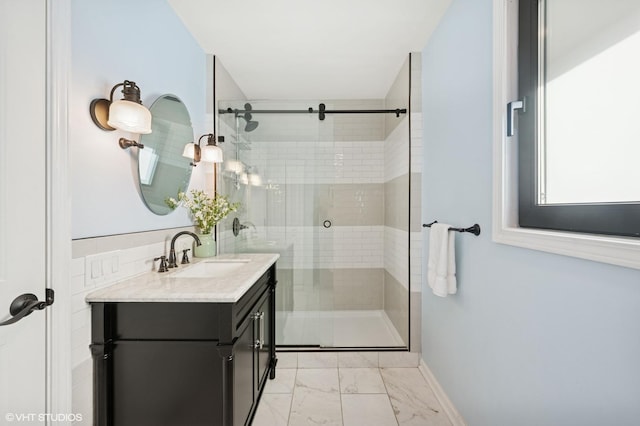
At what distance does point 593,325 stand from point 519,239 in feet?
1.18

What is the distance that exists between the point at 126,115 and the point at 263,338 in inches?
57.7

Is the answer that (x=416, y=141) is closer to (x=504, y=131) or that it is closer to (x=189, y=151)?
(x=504, y=131)

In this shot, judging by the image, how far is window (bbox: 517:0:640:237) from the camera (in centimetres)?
79

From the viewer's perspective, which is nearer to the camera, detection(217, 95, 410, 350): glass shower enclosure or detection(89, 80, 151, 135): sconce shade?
detection(89, 80, 151, 135): sconce shade

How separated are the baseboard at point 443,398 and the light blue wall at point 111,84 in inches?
80.9

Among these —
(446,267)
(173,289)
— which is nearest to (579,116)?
(446,267)

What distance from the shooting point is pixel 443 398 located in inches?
71.7

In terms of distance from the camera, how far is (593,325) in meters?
0.81

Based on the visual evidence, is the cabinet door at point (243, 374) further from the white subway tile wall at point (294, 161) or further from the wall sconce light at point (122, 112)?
the white subway tile wall at point (294, 161)

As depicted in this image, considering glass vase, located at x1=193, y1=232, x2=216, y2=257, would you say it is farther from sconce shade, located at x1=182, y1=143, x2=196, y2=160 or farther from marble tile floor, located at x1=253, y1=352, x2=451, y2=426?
marble tile floor, located at x1=253, y1=352, x2=451, y2=426

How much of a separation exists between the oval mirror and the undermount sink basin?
403 mm

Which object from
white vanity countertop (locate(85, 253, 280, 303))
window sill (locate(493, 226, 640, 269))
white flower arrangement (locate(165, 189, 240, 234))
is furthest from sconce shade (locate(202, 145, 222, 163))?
window sill (locate(493, 226, 640, 269))

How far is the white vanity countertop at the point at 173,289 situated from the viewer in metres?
1.17

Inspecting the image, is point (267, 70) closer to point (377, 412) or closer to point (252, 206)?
point (252, 206)
